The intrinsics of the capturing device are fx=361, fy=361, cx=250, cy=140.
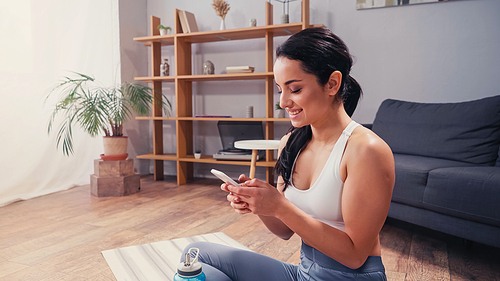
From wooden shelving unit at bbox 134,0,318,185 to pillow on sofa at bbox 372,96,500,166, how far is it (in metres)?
1.03

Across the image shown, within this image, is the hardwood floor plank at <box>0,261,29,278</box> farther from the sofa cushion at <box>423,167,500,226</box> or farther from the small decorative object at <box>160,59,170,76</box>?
the small decorative object at <box>160,59,170,76</box>

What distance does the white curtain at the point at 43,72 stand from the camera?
2.94 metres

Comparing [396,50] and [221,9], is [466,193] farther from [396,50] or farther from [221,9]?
[221,9]

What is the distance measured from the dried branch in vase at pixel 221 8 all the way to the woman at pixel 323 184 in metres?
2.95

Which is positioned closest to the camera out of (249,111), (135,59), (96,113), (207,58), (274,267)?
(274,267)

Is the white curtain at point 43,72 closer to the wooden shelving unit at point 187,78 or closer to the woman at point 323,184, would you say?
the wooden shelving unit at point 187,78

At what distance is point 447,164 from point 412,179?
0.30 meters

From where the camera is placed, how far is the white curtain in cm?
294

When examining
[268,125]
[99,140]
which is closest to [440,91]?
[268,125]

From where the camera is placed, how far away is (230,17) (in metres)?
3.91

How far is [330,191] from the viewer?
82 centimetres

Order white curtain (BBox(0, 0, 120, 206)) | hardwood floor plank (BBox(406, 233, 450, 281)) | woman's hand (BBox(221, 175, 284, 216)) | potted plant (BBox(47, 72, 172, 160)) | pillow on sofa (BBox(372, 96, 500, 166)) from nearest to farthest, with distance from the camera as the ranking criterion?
1. woman's hand (BBox(221, 175, 284, 216))
2. hardwood floor plank (BBox(406, 233, 450, 281))
3. pillow on sofa (BBox(372, 96, 500, 166))
4. white curtain (BBox(0, 0, 120, 206))
5. potted plant (BBox(47, 72, 172, 160))

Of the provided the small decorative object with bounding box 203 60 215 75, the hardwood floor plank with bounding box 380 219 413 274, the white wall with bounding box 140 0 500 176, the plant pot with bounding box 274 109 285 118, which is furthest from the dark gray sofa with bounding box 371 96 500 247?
the small decorative object with bounding box 203 60 215 75

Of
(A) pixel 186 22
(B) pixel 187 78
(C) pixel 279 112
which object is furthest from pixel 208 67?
(C) pixel 279 112
